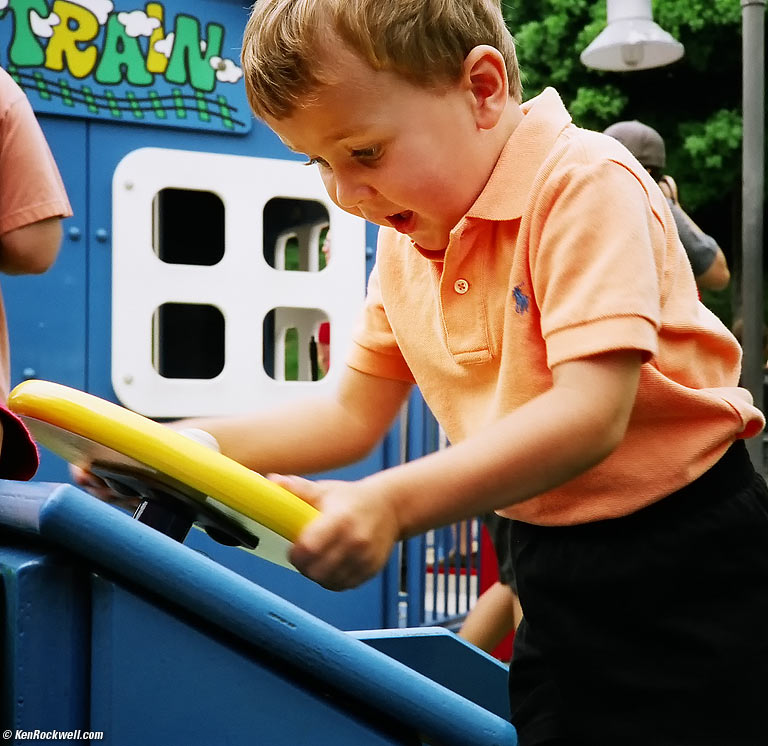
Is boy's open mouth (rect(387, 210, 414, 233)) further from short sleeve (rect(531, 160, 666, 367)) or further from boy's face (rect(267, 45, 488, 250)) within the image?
short sleeve (rect(531, 160, 666, 367))

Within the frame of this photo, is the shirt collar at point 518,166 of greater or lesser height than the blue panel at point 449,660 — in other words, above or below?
above

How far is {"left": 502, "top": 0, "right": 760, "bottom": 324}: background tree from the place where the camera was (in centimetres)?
1258

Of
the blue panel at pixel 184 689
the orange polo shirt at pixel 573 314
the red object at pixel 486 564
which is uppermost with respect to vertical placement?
the orange polo shirt at pixel 573 314

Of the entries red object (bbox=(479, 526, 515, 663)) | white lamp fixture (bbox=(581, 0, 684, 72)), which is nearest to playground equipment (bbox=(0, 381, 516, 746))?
red object (bbox=(479, 526, 515, 663))

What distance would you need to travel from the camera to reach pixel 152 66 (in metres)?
3.21

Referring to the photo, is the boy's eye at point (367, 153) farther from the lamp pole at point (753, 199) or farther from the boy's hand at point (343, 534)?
the lamp pole at point (753, 199)

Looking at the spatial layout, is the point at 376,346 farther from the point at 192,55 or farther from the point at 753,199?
the point at 753,199

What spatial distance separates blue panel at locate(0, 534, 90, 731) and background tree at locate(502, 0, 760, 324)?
12.6 metres

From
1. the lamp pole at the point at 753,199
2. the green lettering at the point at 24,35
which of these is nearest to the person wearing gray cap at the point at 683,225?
the lamp pole at the point at 753,199

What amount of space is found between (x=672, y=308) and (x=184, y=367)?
2.73 metres

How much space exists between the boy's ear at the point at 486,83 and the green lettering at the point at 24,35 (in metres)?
2.22

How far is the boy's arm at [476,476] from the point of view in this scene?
34.2 inches

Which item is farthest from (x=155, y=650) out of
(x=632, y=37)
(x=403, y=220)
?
(x=632, y=37)

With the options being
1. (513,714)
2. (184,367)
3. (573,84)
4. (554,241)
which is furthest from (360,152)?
A: (573,84)
